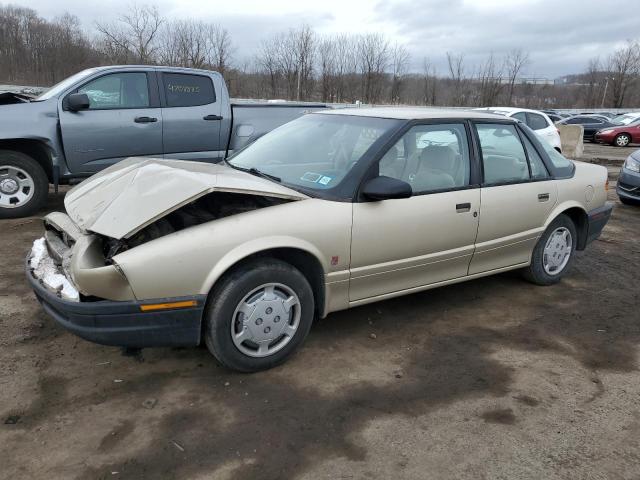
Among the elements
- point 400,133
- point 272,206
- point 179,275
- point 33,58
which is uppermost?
point 33,58

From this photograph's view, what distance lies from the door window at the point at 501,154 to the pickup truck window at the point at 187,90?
14.2ft

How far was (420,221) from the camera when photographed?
357 centimetres

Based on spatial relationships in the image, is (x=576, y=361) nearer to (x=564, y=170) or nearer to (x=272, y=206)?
(x=564, y=170)

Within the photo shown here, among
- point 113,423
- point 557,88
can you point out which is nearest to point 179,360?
point 113,423

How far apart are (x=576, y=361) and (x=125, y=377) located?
115 inches

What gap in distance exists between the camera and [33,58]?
47.2 meters

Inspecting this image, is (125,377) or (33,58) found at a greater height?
(33,58)

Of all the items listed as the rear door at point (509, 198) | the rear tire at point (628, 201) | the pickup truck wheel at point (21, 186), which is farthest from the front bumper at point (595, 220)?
the pickup truck wheel at point (21, 186)

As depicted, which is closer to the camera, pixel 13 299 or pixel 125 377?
pixel 125 377

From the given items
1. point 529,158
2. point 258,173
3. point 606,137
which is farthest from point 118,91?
point 606,137

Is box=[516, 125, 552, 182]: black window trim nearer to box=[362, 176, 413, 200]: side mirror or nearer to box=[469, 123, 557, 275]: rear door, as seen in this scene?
box=[469, 123, 557, 275]: rear door

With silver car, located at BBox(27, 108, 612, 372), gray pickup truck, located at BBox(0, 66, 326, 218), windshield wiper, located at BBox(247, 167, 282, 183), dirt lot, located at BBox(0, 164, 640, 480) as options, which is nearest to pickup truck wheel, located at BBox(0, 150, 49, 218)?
gray pickup truck, located at BBox(0, 66, 326, 218)

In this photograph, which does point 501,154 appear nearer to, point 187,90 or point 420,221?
point 420,221

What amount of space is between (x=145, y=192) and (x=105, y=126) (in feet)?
13.0
